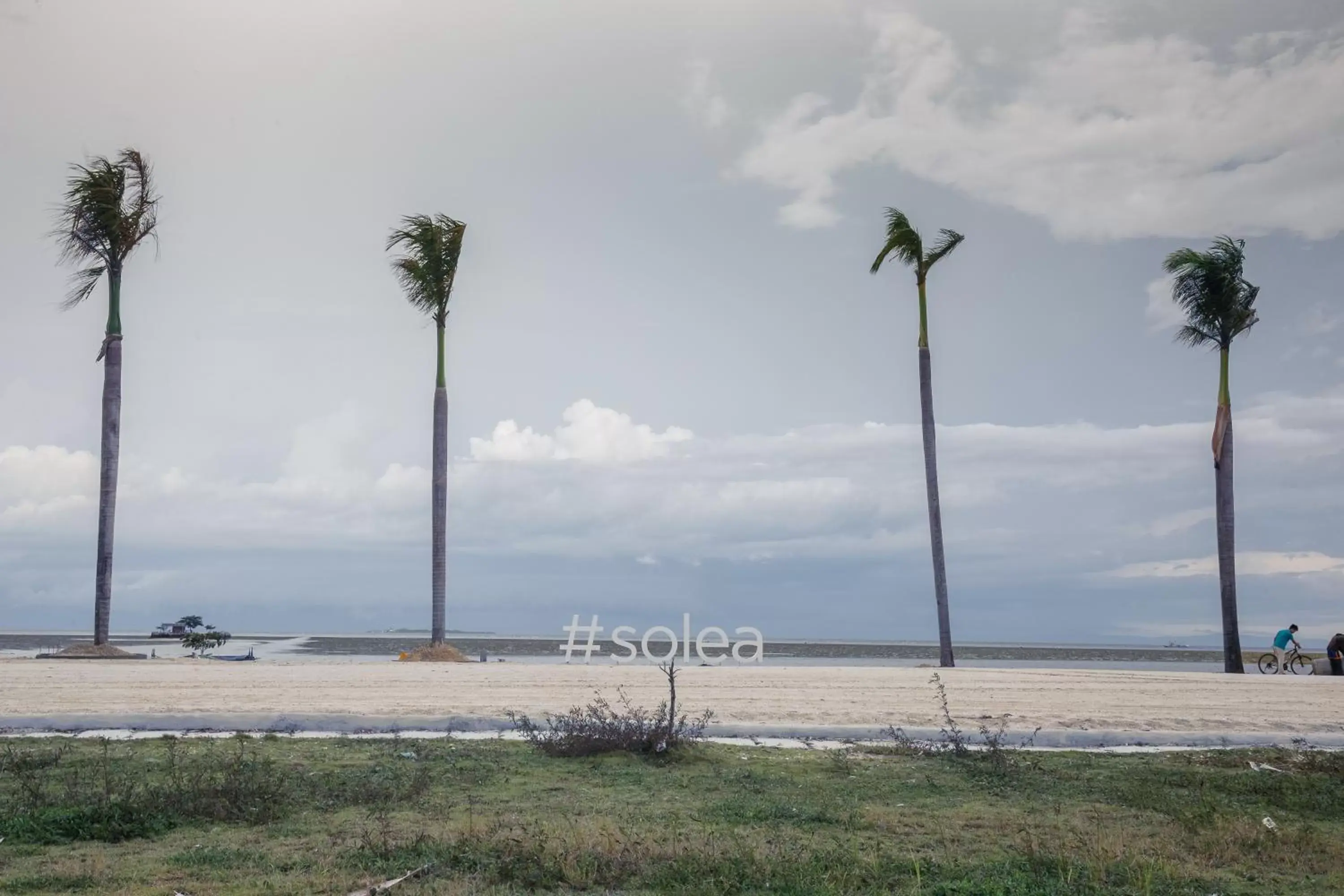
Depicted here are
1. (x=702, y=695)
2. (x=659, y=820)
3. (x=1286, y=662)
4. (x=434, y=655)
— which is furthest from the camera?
(x=1286, y=662)

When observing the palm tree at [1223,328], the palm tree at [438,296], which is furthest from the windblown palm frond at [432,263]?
the palm tree at [1223,328]

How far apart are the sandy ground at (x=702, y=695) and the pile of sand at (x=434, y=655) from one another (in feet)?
6.67

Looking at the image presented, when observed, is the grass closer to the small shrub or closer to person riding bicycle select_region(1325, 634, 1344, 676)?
the small shrub

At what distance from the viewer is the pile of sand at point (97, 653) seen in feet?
93.8

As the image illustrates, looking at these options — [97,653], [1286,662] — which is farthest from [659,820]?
[1286,662]

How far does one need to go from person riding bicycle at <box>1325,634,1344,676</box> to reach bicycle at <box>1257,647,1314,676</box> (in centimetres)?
141

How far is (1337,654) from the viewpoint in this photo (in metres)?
29.3

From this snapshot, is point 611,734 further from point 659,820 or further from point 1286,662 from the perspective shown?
point 1286,662

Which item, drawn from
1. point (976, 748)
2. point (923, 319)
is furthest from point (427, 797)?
point (923, 319)

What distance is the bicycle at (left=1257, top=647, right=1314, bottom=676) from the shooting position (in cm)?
3219

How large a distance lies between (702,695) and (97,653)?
57.6 ft

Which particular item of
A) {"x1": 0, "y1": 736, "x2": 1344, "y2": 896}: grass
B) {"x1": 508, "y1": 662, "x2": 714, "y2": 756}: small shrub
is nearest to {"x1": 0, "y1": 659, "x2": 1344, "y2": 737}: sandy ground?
{"x1": 508, "y1": 662, "x2": 714, "y2": 756}: small shrub

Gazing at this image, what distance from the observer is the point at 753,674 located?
80.8 ft

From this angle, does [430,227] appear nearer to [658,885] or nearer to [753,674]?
[753,674]
